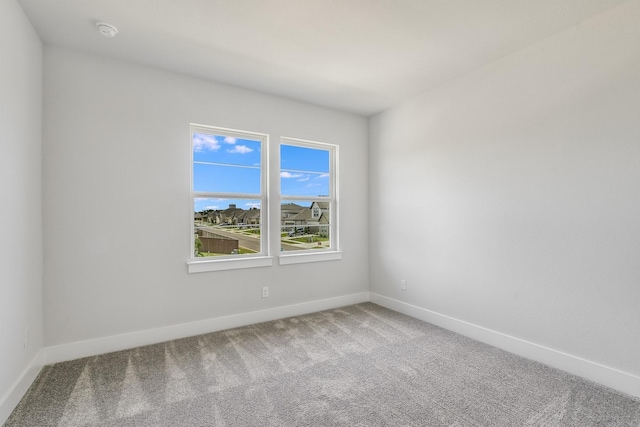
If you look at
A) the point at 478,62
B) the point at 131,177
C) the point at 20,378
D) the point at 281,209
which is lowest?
the point at 20,378

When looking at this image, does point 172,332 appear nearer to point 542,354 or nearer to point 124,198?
point 124,198

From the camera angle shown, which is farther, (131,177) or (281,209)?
(281,209)

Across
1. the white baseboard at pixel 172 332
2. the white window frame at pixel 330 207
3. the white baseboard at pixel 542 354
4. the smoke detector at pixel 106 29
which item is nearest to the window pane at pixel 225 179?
the white window frame at pixel 330 207

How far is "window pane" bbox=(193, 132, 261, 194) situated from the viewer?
10.6ft

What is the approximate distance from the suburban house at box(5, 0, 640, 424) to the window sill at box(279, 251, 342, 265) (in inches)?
2.1

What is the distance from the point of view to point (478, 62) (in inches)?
112

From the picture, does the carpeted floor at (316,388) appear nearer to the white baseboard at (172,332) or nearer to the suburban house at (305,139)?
the white baseboard at (172,332)

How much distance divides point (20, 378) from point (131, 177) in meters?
1.65

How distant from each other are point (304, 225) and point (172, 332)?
1.88 metres

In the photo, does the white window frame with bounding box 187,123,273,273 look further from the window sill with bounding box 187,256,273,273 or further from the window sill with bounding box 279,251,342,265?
the window sill with bounding box 279,251,342,265

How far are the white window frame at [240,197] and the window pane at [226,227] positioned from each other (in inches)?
2.0

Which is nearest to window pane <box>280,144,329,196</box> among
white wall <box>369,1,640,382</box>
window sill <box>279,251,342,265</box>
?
window sill <box>279,251,342,265</box>

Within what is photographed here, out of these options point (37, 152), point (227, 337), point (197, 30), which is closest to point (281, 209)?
point (227, 337)

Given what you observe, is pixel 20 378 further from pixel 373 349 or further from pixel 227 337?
pixel 373 349
